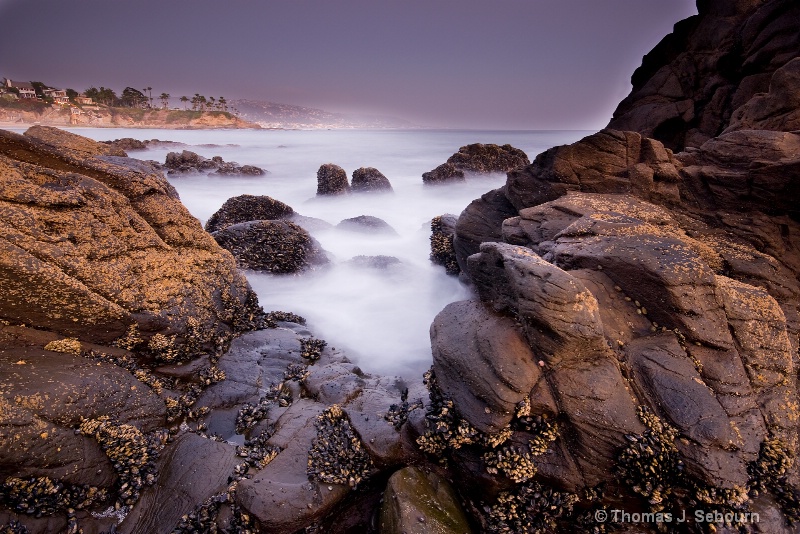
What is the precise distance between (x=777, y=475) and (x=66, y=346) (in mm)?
9658

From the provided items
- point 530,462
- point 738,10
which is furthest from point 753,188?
point 738,10

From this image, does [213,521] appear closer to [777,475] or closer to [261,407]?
[261,407]

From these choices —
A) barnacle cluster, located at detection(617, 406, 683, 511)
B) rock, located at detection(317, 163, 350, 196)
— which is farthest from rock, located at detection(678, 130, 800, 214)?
rock, located at detection(317, 163, 350, 196)

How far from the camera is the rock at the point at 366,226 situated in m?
17.0

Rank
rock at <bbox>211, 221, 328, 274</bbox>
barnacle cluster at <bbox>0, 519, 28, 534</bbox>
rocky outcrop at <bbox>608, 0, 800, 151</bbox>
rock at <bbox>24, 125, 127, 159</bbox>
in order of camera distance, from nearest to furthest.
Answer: barnacle cluster at <bbox>0, 519, 28, 534</bbox> < rock at <bbox>24, 125, 127, 159</bbox> < rock at <bbox>211, 221, 328, 274</bbox> < rocky outcrop at <bbox>608, 0, 800, 151</bbox>

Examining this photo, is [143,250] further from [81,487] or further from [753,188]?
[753,188]

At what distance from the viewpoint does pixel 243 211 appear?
14.3 m

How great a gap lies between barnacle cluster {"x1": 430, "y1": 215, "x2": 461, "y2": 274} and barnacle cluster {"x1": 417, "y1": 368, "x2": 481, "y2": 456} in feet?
26.1

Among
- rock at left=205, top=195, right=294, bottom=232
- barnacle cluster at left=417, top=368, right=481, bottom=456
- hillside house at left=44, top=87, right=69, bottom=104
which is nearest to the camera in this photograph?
barnacle cluster at left=417, top=368, right=481, bottom=456

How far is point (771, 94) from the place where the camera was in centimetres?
1061

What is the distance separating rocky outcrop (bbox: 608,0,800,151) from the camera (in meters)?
15.3

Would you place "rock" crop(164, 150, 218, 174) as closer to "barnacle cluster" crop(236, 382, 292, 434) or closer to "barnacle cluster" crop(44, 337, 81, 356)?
"barnacle cluster" crop(44, 337, 81, 356)

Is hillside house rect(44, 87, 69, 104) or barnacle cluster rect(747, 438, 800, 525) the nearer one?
barnacle cluster rect(747, 438, 800, 525)

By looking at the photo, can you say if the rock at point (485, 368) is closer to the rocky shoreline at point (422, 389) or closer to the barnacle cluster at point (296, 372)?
the rocky shoreline at point (422, 389)
